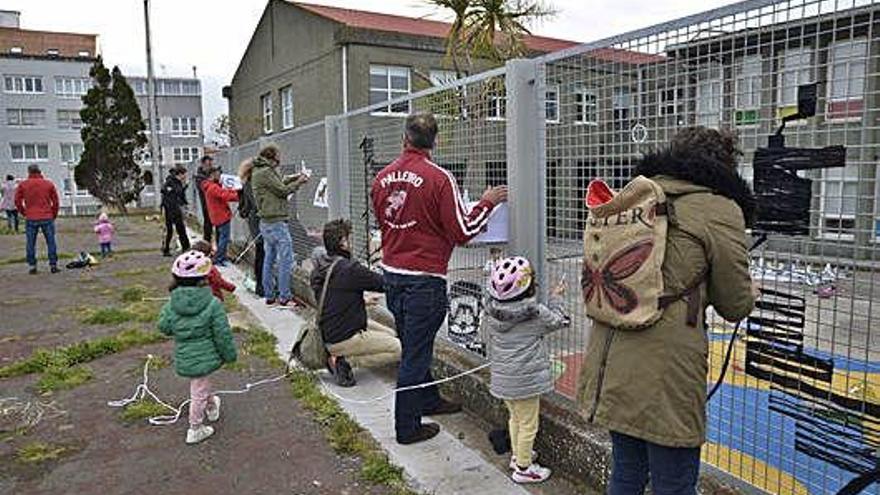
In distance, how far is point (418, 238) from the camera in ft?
13.2

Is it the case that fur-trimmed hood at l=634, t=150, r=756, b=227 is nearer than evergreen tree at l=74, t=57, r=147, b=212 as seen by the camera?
Yes

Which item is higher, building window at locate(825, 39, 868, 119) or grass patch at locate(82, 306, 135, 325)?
building window at locate(825, 39, 868, 119)

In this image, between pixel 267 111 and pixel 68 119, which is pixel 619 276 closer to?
pixel 267 111

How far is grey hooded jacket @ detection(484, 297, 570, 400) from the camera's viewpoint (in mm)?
3625

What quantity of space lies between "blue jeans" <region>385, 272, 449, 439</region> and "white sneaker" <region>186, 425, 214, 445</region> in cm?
126

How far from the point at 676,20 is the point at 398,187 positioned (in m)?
1.82

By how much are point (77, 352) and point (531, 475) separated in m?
4.77

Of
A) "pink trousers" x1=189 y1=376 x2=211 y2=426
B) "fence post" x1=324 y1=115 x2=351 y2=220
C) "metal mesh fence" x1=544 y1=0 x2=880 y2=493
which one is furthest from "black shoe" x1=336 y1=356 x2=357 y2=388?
"metal mesh fence" x1=544 y1=0 x2=880 y2=493

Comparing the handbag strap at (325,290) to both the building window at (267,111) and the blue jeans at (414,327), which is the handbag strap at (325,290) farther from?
the building window at (267,111)

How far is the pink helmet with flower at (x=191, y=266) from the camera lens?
172 inches

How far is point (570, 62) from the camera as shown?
11.5 feet

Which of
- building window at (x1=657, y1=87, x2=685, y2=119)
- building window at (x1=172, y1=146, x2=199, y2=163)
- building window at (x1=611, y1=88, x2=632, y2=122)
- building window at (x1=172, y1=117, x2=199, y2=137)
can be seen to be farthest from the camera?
building window at (x1=172, y1=117, x2=199, y2=137)

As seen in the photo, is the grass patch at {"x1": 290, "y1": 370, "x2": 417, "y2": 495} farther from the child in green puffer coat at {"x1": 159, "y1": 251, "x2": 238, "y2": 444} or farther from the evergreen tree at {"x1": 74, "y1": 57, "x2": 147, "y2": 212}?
the evergreen tree at {"x1": 74, "y1": 57, "x2": 147, "y2": 212}

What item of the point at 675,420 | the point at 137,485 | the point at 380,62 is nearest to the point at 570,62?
the point at 675,420
